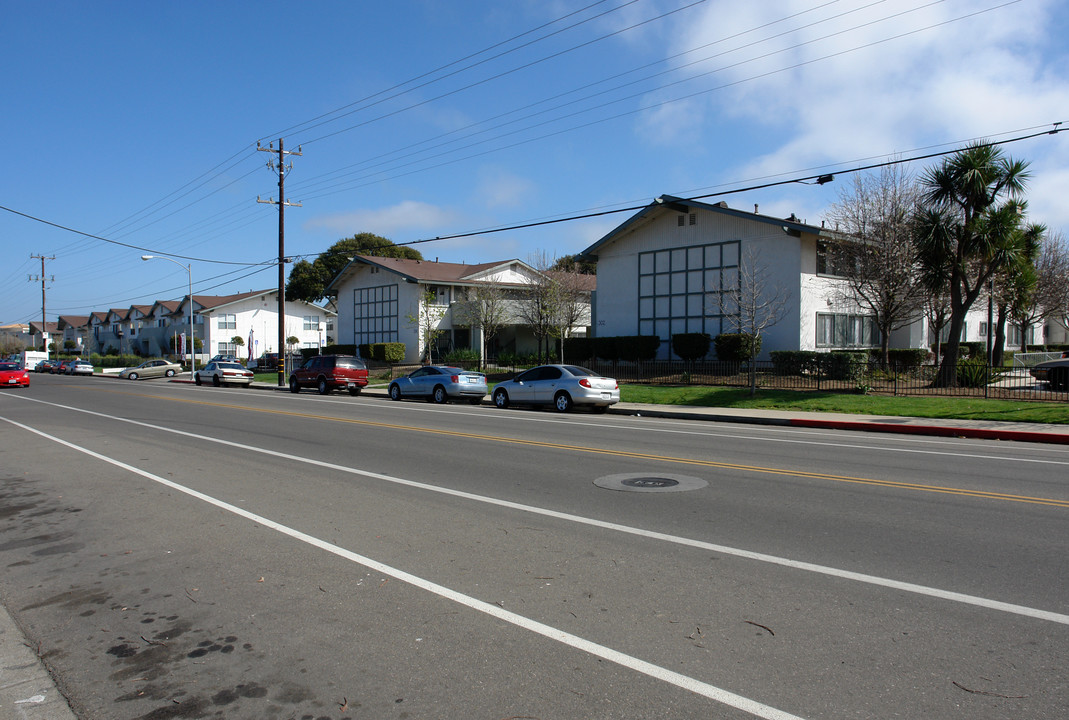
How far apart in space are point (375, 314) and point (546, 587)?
4766 centimetres

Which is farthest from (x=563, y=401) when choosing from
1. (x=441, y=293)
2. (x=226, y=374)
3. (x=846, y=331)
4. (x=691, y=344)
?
(x=441, y=293)

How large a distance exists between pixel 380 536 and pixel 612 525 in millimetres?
2278

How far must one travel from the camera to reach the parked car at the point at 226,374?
41.2 m

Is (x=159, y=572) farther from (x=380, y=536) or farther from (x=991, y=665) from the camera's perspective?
(x=991, y=665)

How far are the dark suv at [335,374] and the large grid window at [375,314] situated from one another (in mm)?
16116

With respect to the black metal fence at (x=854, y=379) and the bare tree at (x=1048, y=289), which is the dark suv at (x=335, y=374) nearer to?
the black metal fence at (x=854, y=379)

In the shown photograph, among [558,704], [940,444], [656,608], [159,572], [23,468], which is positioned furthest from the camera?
[940,444]

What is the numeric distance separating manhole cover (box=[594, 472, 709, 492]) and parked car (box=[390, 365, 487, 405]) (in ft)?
54.0

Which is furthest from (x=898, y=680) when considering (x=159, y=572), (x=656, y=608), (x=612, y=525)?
(x=159, y=572)

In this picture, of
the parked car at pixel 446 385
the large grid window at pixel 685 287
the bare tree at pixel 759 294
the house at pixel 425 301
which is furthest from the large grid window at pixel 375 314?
the bare tree at pixel 759 294

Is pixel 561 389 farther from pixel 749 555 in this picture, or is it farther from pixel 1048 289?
pixel 1048 289

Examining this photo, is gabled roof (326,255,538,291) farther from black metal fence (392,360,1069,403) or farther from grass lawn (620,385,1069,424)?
grass lawn (620,385,1069,424)

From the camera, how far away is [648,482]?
9.56 metres

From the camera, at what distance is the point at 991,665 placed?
13.3 feet
